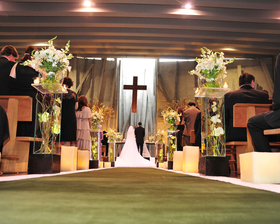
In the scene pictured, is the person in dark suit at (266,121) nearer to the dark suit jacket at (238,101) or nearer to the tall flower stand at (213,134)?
the tall flower stand at (213,134)

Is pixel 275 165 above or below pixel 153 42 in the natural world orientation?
below

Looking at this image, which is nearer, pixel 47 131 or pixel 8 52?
pixel 47 131

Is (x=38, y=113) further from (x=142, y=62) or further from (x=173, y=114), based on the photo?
(x=142, y=62)

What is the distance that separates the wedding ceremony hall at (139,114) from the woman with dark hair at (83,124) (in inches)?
0.8

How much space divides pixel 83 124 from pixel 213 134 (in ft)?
9.90

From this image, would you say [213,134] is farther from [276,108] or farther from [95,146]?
[95,146]

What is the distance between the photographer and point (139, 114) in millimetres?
15242

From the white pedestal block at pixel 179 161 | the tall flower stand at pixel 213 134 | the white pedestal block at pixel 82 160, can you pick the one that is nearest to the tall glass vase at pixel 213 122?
the tall flower stand at pixel 213 134

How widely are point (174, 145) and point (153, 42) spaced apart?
6.97m

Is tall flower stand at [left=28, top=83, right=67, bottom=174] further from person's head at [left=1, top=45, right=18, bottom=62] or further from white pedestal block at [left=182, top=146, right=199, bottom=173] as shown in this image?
white pedestal block at [left=182, top=146, right=199, bottom=173]

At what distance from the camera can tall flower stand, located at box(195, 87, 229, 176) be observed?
306 cm

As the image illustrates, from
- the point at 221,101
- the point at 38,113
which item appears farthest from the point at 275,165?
the point at 38,113

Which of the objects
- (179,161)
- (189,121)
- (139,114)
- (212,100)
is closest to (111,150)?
(189,121)

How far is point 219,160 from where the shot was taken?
10.1 feet
